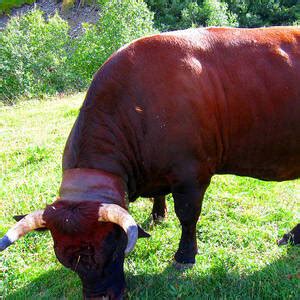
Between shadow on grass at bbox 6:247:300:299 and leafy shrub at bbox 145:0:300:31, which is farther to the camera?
leafy shrub at bbox 145:0:300:31

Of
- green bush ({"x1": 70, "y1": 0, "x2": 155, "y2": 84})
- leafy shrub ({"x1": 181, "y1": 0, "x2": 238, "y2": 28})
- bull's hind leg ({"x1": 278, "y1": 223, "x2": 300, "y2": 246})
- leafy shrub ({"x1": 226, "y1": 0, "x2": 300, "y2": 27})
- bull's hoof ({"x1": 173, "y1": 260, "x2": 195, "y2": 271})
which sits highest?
bull's hoof ({"x1": 173, "y1": 260, "x2": 195, "y2": 271})

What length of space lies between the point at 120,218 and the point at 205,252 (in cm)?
191

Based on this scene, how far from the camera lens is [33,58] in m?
27.5

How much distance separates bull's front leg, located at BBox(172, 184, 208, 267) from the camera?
4527mm

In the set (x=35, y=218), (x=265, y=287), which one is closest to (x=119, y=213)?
(x=35, y=218)

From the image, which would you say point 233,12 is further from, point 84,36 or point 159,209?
point 159,209

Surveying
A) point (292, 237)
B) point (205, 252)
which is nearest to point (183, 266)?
point (205, 252)

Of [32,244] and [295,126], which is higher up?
[295,126]

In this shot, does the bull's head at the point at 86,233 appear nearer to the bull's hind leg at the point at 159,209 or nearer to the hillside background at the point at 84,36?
the bull's hind leg at the point at 159,209

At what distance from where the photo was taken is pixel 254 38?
468 cm

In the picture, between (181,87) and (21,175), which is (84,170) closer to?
(181,87)

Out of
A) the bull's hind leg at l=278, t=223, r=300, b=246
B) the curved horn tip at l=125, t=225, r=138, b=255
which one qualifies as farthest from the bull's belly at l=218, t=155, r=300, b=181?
the curved horn tip at l=125, t=225, r=138, b=255

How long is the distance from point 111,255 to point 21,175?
13.3ft

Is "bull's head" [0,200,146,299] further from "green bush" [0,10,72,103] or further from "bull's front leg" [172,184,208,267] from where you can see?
"green bush" [0,10,72,103]
